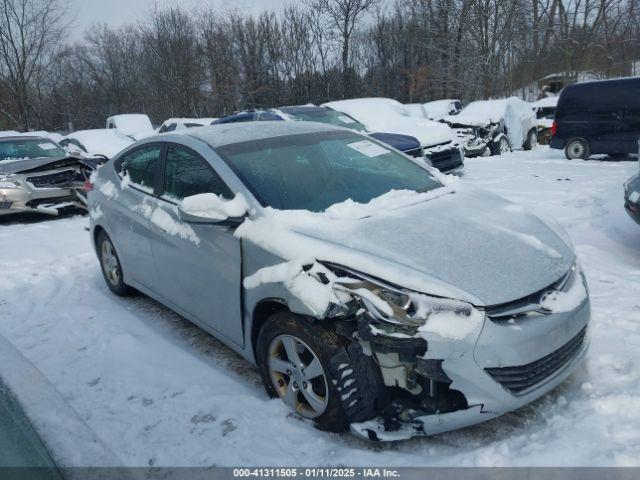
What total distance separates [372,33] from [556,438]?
4014cm

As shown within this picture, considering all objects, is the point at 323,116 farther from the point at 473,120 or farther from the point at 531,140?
the point at 531,140

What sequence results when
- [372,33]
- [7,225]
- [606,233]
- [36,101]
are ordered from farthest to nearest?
[372,33], [36,101], [7,225], [606,233]

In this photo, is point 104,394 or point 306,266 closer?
point 306,266

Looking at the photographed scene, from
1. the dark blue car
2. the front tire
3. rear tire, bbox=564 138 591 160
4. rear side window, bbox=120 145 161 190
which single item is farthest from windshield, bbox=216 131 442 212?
rear tire, bbox=564 138 591 160

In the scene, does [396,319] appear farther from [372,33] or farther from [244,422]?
[372,33]

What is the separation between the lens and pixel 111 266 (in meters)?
5.01

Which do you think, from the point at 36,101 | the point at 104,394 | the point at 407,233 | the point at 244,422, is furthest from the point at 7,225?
the point at 36,101

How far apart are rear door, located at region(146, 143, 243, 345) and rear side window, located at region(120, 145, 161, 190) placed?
8.9 inches

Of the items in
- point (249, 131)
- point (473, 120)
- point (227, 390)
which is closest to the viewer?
point (227, 390)

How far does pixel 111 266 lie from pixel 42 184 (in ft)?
15.5

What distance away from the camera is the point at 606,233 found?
5.69 m

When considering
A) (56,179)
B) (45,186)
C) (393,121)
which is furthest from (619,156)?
(45,186)

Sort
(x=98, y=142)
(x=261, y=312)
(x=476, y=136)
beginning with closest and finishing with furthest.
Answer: (x=261, y=312)
(x=476, y=136)
(x=98, y=142)

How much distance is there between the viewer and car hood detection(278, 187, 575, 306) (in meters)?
2.43
